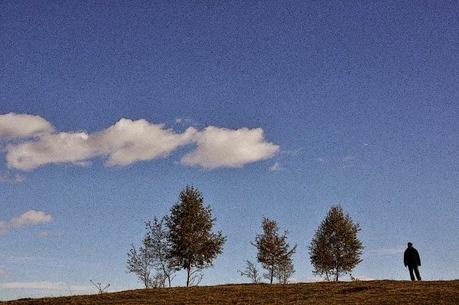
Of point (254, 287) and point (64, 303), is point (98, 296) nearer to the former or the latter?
point (64, 303)

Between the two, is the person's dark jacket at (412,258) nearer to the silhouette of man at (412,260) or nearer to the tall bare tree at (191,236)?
the silhouette of man at (412,260)

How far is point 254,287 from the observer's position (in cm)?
3347

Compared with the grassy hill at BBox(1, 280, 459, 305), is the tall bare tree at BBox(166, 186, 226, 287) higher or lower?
higher

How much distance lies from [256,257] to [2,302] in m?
34.4

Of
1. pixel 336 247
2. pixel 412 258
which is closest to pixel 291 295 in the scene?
pixel 412 258

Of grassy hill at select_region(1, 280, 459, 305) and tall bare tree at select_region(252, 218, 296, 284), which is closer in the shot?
grassy hill at select_region(1, 280, 459, 305)

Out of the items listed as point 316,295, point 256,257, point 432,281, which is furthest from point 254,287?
point 256,257

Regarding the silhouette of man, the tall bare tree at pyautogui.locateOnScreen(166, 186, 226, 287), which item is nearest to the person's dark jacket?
the silhouette of man

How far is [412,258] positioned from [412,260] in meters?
0.15

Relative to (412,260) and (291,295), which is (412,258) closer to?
(412,260)

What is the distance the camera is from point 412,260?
114 feet

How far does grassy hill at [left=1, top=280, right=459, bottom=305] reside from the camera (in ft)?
81.5

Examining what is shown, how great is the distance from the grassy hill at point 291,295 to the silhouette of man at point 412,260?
12.0 feet

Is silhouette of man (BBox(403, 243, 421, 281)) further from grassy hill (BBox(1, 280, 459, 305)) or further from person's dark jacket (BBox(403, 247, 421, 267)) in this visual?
grassy hill (BBox(1, 280, 459, 305))
